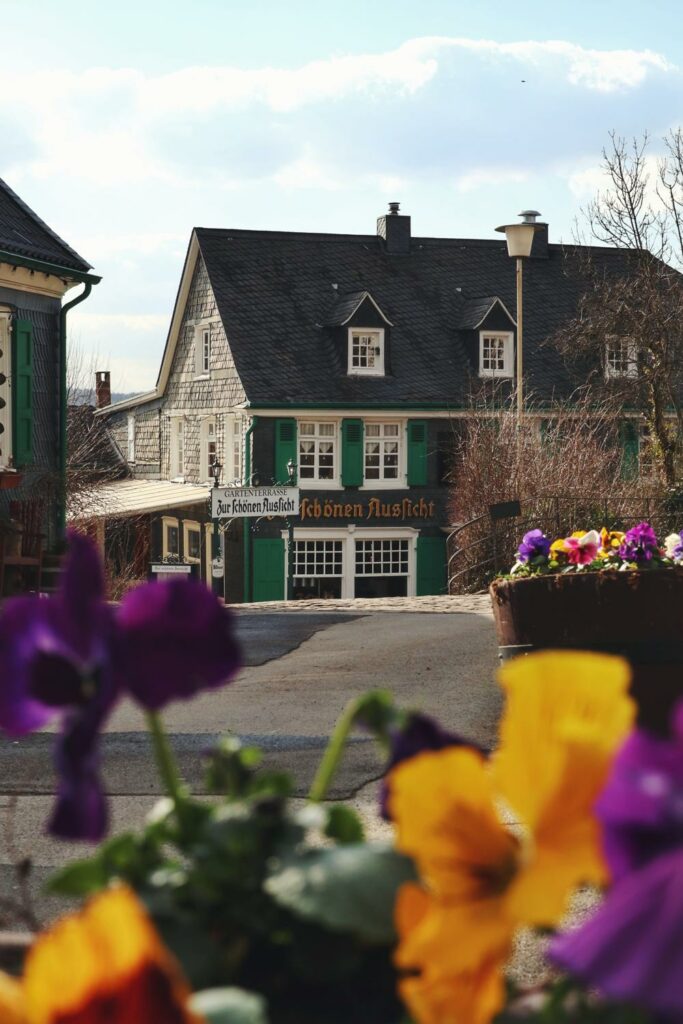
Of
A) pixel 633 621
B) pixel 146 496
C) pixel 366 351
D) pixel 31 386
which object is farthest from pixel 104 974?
pixel 146 496

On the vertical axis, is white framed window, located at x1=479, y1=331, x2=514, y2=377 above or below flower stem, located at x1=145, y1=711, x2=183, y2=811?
above

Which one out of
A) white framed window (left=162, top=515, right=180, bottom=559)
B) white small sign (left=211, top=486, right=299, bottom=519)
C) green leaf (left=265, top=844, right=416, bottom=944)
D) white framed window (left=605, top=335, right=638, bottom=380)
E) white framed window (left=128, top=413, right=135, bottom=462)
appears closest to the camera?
green leaf (left=265, top=844, right=416, bottom=944)

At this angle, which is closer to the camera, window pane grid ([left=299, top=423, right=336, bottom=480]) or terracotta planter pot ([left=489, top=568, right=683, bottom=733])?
terracotta planter pot ([left=489, top=568, right=683, bottom=733])

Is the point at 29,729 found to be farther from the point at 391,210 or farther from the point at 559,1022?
the point at 391,210

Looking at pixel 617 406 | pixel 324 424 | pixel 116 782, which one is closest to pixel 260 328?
pixel 324 424

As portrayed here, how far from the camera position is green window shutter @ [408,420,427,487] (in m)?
35.1

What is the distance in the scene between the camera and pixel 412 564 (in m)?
34.8

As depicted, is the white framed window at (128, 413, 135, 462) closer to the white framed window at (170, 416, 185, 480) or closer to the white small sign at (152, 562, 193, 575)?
the white framed window at (170, 416, 185, 480)

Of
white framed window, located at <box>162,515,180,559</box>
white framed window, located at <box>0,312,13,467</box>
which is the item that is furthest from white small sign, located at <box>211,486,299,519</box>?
white framed window, located at <box>162,515,180,559</box>

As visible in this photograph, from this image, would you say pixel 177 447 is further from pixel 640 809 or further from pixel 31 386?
pixel 640 809

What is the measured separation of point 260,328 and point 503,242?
7.52 m

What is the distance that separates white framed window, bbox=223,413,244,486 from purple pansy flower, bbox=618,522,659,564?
90.1ft

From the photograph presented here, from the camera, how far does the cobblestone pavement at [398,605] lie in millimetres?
17422

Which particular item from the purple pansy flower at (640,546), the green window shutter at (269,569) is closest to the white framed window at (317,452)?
the green window shutter at (269,569)
